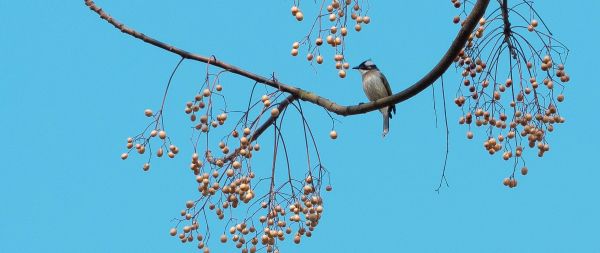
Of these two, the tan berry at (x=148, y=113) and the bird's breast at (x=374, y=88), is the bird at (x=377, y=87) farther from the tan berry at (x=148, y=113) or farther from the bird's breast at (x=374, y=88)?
the tan berry at (x=148, y=113)

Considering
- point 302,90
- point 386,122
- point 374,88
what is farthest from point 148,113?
point 386,122

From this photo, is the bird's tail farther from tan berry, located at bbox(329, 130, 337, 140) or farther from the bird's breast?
tan berry, located at bbox(329, 130, 337, 140)

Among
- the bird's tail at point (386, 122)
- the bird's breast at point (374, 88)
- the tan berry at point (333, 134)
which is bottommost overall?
the tan berry at point (333, 134)

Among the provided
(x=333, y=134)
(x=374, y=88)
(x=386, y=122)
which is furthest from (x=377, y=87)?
(x=333, y=134)

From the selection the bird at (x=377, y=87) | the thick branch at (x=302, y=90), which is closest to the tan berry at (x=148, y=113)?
the thick branch at (x=302, y=90)

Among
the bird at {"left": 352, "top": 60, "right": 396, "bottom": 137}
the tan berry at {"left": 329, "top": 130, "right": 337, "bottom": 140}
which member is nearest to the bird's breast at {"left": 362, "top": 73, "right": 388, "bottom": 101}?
the bird at {"left": 352, "top": 60, "right": 396, "bottom": 137}

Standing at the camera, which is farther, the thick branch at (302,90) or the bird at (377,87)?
the bird at (377,87)

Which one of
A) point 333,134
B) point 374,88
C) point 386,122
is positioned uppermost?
point 374,88

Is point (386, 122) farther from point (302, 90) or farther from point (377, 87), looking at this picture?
point (302, 90)

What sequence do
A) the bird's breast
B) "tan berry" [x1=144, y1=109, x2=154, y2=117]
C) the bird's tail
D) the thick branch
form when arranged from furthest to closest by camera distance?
the bird's tail < the bird's breast < "tan berry" [x1=144, y1=109, x2=154, y2=117] < the thick branch

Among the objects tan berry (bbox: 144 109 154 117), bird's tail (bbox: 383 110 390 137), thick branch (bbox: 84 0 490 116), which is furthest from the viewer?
bird's tail (bbox: 383 110 390 137)

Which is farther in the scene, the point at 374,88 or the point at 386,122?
the point at 386,122

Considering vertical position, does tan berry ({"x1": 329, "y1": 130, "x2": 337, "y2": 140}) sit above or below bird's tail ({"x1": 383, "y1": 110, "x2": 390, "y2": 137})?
below

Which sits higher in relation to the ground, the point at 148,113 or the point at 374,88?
the point at 374,88
